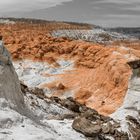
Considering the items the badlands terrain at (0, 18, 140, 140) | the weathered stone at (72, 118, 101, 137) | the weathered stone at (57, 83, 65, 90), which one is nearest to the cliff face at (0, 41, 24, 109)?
the badlands terrain at (0, 18, 140, 140)

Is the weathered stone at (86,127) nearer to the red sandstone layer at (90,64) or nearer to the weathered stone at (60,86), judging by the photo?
the red sandstone layer at (90,64)

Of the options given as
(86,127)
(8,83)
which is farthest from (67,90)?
(8,83)

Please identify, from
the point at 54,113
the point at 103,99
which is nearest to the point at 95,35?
the point at 103,99

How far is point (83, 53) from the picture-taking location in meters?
55.2

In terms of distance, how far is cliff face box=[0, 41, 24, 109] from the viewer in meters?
16.1

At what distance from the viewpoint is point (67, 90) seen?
45938mm

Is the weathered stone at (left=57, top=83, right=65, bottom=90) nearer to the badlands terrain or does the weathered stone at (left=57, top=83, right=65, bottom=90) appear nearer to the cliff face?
the badlands terrain

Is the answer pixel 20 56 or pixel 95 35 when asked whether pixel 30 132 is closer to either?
pixel 20 56

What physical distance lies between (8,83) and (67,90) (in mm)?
29494

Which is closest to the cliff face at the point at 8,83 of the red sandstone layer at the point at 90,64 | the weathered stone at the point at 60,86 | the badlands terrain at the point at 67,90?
the badlands terrain at the point at 67,90

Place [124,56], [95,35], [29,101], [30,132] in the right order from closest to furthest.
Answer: [30,132], [29,101], [124,56], [95,35]

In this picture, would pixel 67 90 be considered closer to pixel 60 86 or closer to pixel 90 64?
pixel 60 86

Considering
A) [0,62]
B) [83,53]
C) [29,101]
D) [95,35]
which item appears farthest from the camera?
[95,35]

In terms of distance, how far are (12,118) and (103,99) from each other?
90.5ft
